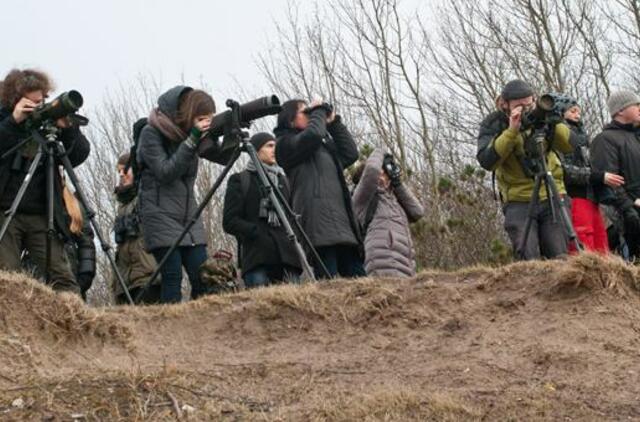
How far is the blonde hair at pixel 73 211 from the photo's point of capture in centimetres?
673

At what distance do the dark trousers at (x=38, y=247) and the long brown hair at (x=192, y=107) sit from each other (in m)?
1.19

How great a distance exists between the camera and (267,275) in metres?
7.55

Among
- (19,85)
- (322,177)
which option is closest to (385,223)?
(322,177)

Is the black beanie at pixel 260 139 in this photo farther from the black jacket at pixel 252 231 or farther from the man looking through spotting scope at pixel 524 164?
the man looking through spotting scope at pixel 524 164

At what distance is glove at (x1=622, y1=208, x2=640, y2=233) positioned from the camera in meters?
7.80

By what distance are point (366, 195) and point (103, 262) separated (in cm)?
1429

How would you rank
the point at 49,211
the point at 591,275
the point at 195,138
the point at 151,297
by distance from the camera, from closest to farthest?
the point at 591,275 < the point at 49,211 < the point at 195,138 < the point at 151,297

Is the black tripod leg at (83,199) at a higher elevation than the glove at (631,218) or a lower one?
higher

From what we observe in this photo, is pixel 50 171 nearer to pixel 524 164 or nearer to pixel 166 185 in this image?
pixel 166 185

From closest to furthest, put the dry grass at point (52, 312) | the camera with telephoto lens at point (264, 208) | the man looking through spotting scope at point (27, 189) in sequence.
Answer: the dry grass at point (52, 312)
the man looking through spotting scope at point (27, 189)
the camera with telephoto lens at point (264, 208)

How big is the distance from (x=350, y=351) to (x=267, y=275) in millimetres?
1842

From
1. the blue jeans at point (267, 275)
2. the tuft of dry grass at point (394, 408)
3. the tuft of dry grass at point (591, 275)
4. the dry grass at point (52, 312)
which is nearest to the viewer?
the tuft of dry grass at point (394, 408)


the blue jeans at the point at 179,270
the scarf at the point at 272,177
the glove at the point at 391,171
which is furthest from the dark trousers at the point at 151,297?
the glove at the point at 391,171

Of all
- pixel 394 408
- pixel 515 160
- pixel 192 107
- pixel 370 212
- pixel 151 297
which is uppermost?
pixel 192 107
